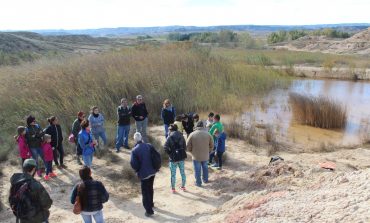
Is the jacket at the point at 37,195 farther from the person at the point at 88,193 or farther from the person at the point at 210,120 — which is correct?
the person at the point at 210,120

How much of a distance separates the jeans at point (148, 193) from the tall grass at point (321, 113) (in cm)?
952

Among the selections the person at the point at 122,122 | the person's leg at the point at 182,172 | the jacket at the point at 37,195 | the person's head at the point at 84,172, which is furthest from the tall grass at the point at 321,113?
the jacket at the point at 37,195

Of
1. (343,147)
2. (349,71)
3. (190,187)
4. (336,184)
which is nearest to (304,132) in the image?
(343,147)

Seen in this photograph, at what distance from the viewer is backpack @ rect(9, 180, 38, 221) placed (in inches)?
197

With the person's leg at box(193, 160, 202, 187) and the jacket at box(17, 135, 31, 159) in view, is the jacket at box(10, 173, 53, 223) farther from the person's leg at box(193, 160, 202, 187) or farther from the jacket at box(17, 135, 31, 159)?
the person's leg at box(193, 160, 202, 187)

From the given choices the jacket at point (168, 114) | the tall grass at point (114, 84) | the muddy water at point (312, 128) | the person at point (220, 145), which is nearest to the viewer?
the person at point (220, 145)

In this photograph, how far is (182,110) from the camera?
15.2 meters

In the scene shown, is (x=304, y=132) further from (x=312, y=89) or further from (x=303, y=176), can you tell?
(x=312, y=89)

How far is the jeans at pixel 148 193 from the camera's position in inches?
269

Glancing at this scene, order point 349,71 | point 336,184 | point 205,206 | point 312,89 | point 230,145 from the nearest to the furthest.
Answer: point 336,184, point 205,206, point 230,145, point 312,89, point 349,71

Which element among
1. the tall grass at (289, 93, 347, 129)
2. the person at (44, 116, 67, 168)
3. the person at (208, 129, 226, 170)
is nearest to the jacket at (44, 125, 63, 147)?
the person at (44, 116, 67, 168)

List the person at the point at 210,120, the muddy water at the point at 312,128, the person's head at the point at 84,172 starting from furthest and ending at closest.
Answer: the muddy water at the point at 312,128, the person at the point at 210,120, the person's head at the point at 84,172

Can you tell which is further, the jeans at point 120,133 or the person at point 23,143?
the jeans at point 120,133

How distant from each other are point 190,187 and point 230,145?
3454 mm
